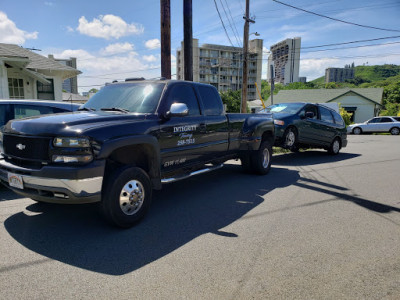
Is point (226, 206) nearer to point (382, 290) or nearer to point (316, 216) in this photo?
point (316, 216)

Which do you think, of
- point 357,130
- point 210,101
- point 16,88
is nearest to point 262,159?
point 210,101

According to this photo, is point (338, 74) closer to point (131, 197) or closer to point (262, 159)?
point (262, 159)

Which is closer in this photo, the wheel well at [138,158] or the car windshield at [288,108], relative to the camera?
the wheel well at [138,158]

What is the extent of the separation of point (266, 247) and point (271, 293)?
888 mm

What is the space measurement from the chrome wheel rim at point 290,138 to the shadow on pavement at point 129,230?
12.8 feet

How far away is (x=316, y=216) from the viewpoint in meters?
4.59

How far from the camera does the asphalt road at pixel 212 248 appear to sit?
2688 millimetres

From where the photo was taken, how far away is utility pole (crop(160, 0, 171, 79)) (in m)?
9.29

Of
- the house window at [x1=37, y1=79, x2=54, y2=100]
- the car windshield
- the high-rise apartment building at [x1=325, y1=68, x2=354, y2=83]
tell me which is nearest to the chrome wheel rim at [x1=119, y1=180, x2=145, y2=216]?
the car windshield

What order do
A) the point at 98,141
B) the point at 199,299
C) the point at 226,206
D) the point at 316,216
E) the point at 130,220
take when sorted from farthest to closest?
the point at 226,206, the point at 316,216, the point at 130,220, the point at 98,141, the point at 199,299

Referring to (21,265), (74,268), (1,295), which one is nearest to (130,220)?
(74,268)

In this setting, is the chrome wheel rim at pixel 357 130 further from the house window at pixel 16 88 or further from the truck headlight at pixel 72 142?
the truck headlight at pixel 72 142

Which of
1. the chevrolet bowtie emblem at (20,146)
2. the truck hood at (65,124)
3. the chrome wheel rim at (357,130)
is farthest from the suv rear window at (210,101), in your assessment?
the chrome wheel rim at (357,130)

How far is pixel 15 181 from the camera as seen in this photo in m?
3.67
